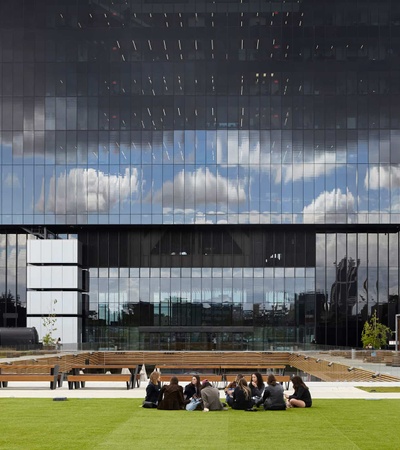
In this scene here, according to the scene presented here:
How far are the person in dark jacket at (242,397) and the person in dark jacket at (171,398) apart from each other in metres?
1.56

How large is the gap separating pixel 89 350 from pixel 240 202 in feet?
70.7

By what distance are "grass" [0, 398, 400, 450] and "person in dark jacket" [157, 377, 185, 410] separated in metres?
0.51

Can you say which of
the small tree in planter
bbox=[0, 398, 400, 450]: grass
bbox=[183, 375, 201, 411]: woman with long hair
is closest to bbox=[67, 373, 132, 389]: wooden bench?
bbox=[0, 398, 400, 450]: grass

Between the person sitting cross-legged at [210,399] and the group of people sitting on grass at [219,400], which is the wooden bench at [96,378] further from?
the person sitting cross-legged at [210,399]

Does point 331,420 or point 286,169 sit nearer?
point 331,420

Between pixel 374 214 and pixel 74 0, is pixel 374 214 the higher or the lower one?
the lower one

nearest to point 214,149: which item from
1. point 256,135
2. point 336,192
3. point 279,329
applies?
point 256,135

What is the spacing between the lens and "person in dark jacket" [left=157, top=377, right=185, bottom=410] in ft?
83.8

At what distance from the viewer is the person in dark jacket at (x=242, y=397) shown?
2538 cm

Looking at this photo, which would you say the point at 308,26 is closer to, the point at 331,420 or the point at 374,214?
the point at 374,214

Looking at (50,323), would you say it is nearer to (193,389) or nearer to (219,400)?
(193,389)

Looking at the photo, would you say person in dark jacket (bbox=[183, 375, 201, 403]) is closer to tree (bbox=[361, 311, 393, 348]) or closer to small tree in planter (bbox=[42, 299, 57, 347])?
tree (bbox=[361, 311, 393, 348])

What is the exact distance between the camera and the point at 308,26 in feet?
285

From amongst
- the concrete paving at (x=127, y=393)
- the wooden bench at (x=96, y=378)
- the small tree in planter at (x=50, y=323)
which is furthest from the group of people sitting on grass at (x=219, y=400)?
the small tree in planter at (x=50, y=323)
